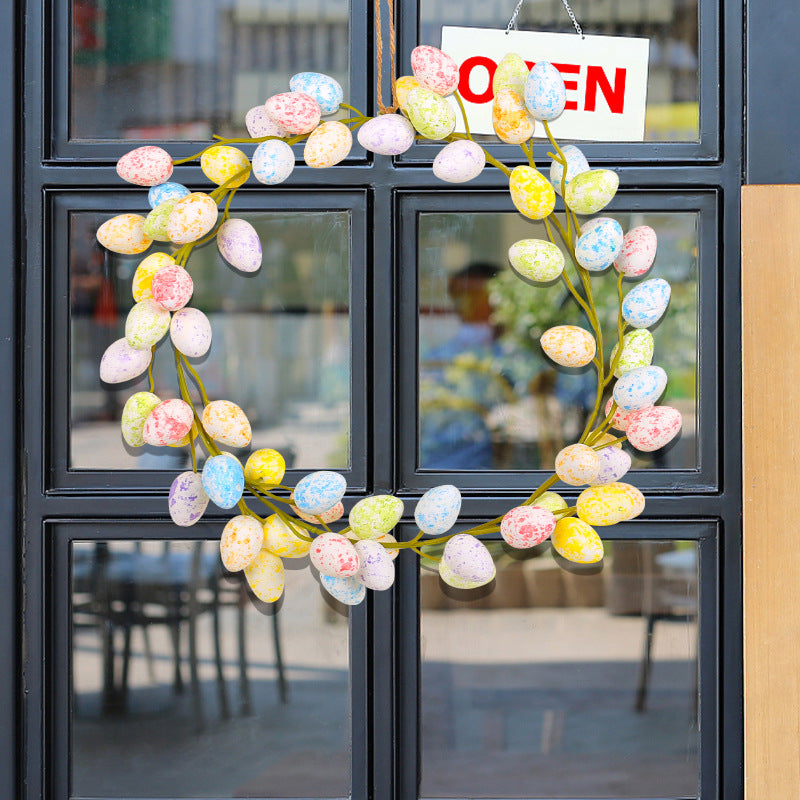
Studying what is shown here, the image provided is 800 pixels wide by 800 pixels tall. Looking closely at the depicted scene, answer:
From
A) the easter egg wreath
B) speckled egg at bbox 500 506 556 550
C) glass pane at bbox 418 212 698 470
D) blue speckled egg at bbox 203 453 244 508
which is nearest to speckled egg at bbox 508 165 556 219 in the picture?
the easter egg wreath

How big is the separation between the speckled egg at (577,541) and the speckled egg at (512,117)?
44 centimetres

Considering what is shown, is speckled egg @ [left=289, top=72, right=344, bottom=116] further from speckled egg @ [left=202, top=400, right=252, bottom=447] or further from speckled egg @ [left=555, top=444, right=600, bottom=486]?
speckled egg @ [left=555, top=444, right=600, bottom=486]

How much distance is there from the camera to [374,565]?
861 millimetres

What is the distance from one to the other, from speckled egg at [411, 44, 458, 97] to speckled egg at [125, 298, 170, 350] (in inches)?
15.4

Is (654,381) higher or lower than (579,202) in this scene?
lower

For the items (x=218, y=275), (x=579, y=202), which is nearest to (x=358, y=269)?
(x=218, y=275)

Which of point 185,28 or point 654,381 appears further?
point 185,28

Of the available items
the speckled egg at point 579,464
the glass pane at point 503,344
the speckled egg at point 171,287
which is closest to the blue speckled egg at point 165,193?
the speckled egg at point 171,287

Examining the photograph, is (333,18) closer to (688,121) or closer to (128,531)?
(688,121)

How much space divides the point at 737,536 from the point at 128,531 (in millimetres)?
843

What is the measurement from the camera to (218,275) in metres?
1.11

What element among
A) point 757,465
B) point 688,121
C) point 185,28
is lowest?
point 757,465

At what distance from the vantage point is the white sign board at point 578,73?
3.51 feet

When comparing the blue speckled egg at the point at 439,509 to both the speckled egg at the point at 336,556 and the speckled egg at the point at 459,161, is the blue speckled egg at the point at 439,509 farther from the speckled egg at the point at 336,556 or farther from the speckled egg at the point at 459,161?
the speckled egg at the point at 459,161
